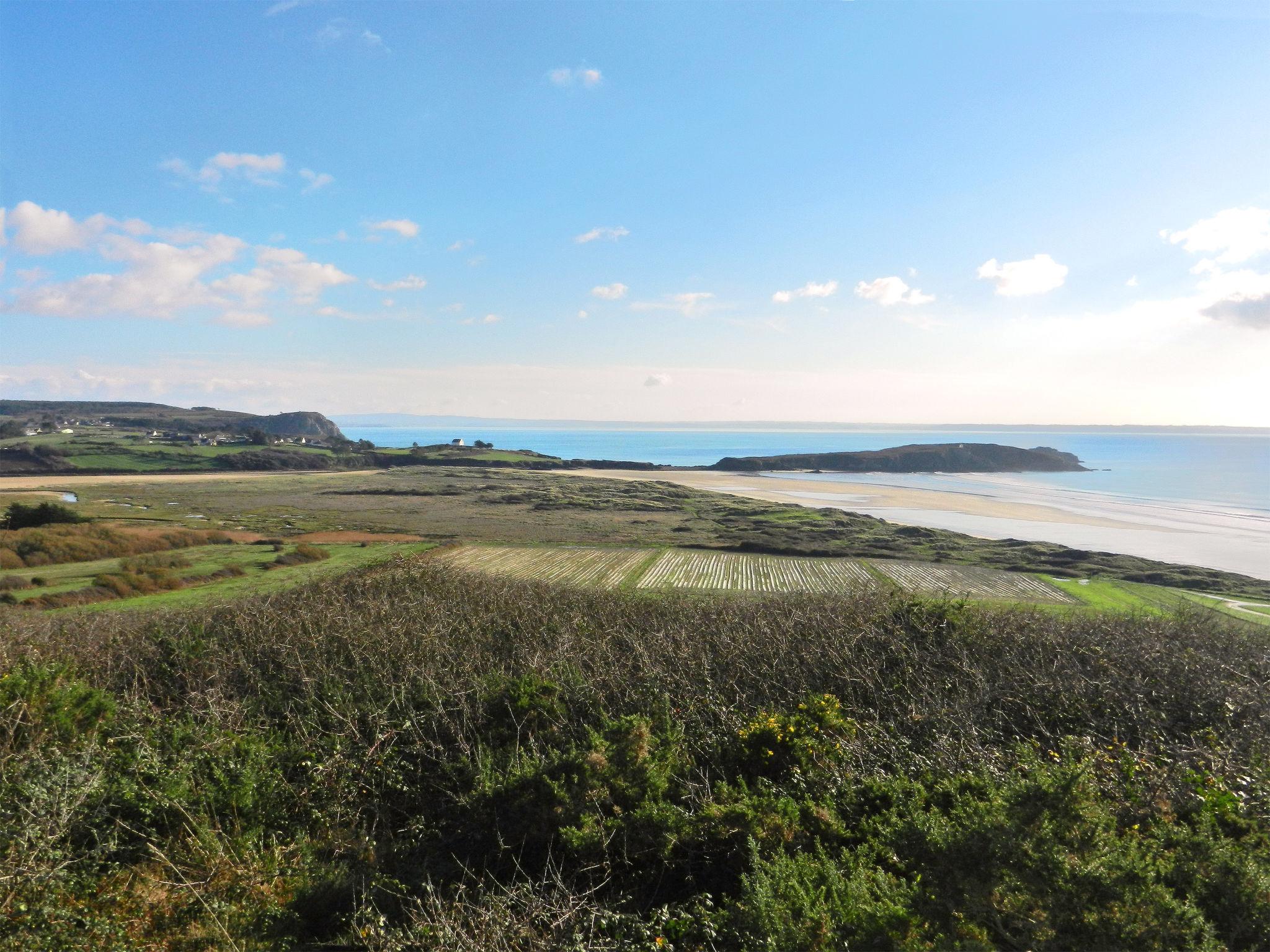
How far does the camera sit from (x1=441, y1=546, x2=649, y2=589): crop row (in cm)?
3216

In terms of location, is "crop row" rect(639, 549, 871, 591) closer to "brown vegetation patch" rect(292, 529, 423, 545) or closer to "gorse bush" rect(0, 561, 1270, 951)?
"gorse bush" rect(0, 561, 1270, 951)

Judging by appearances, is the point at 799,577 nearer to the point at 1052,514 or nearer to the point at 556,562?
the point at 556,562

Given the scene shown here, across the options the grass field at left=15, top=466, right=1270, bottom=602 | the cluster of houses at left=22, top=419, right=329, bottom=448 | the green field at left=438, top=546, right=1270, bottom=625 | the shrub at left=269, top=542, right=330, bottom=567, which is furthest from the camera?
the cluster of houses at left=22, top=419, right=329, bottom=448

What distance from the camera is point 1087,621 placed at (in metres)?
19.7

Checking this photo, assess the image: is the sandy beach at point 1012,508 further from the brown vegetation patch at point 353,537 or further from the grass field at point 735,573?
the brown vegetation patch at point 353,537

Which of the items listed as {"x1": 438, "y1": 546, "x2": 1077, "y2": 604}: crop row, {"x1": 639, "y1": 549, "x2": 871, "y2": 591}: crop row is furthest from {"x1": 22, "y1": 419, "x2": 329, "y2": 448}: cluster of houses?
{"x1": 639, "y1": 549, "x2": 871, "y2": 591}: crop row

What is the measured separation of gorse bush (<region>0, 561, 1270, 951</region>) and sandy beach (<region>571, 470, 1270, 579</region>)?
Answer: 105ft

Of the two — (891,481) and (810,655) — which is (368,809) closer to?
(810,655)

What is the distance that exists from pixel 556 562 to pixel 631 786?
1094 inches

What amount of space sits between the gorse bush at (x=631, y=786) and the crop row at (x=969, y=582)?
1194 cm

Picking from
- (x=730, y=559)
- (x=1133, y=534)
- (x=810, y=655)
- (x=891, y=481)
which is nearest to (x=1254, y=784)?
(x=810, y=655)

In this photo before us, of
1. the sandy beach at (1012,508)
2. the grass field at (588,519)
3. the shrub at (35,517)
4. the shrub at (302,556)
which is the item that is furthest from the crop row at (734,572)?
the shrub at (35,517)

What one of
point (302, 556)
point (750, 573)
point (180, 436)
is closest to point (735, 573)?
point (750, 573)

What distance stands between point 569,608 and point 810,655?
758 cm
